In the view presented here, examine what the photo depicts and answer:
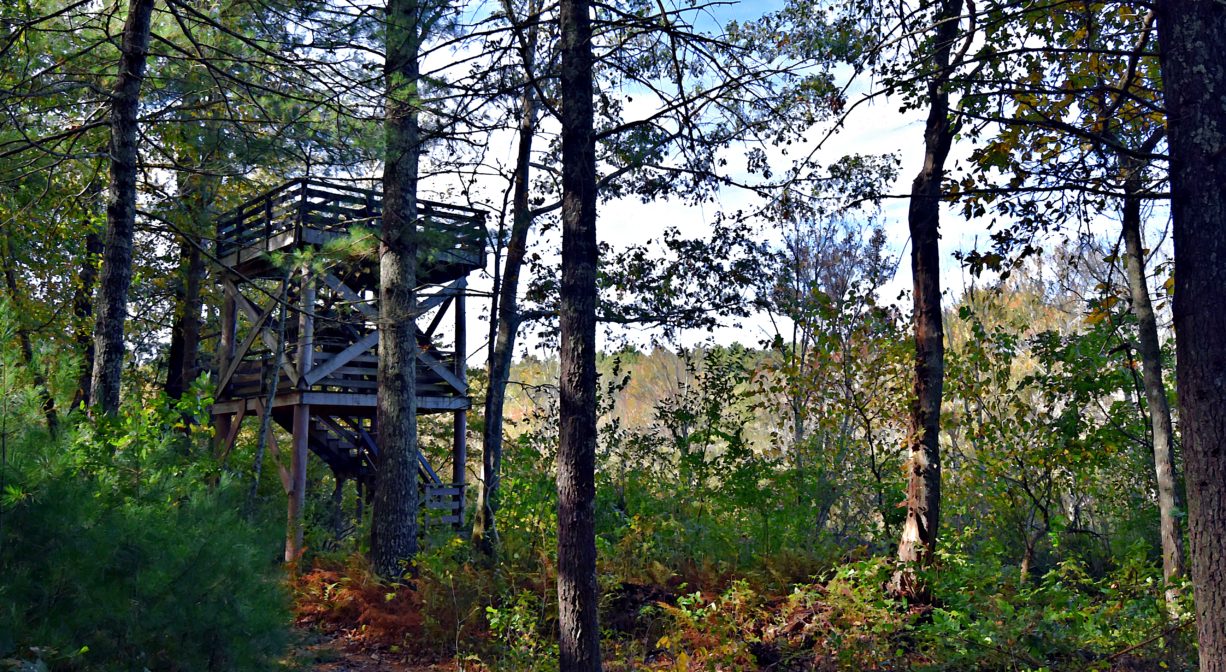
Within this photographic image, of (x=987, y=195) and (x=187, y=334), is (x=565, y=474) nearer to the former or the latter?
(x=987, y=195)

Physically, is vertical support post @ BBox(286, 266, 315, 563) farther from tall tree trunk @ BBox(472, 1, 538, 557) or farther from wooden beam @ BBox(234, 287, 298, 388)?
tall tree trunk @ BBox(472, 1, 538, 557)

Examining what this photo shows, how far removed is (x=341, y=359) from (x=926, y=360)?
30.7ft

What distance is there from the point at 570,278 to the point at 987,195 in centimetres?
302

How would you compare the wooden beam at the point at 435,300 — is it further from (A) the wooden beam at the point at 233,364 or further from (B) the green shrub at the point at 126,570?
(A) the wooden beam at the point at 233,364

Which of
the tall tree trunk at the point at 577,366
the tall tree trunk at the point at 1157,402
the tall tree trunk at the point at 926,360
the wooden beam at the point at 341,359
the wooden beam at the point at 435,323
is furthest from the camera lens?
the wooden beam at the point at 435,323

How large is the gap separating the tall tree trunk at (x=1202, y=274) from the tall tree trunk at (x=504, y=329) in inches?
229

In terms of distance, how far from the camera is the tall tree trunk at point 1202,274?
447 cm

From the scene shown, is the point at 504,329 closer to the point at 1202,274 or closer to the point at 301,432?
the point at 301,432

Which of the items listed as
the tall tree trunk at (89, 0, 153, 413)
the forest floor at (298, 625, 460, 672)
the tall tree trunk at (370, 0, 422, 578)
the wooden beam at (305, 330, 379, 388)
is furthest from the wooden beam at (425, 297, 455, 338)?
the tall tree trunk at (89, 0, 153, 413)

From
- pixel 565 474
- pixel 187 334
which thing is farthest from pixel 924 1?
pixel 187 334

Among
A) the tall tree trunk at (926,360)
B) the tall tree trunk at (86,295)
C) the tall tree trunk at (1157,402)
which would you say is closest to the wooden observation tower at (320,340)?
the tall tree trunk at (86,295)

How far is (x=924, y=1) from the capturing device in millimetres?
6047

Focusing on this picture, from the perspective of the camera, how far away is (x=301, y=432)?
44.9ft

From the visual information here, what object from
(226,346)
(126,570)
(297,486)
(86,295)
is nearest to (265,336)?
(226,346)
